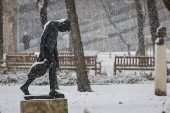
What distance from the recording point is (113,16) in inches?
1564

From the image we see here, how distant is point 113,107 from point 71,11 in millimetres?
4172

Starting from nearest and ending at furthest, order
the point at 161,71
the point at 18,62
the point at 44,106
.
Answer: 1. the point at 44,106
2. the point at 161,71
3. the point at 18,62

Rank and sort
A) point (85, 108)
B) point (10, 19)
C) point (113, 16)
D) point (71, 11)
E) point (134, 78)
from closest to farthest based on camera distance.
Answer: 1. point (85, 108)
2. point (71, 11)
3. point (134, 78)
4. point (10, 19)
5. point (113, 16)

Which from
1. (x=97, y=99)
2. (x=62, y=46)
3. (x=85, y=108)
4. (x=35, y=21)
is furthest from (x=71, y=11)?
(x=35, y=21)

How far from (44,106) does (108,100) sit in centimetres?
345

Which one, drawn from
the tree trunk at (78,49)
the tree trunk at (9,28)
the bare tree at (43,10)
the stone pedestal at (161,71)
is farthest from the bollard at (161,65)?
the tree trunk at (9,28)

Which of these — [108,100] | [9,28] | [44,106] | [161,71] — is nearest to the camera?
[44,106]

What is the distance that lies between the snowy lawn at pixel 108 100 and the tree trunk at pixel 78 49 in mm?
577

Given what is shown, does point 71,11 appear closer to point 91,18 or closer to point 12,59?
point 12,59

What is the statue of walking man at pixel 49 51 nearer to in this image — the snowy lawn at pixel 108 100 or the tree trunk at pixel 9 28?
the snowy lawn at pixel 108 100

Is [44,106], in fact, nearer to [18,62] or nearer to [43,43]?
[43,43]

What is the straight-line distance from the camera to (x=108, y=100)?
36.1ft

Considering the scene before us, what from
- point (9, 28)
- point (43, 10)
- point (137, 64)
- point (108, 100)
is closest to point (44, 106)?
point (108, 100)

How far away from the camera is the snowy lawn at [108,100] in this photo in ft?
31.6
